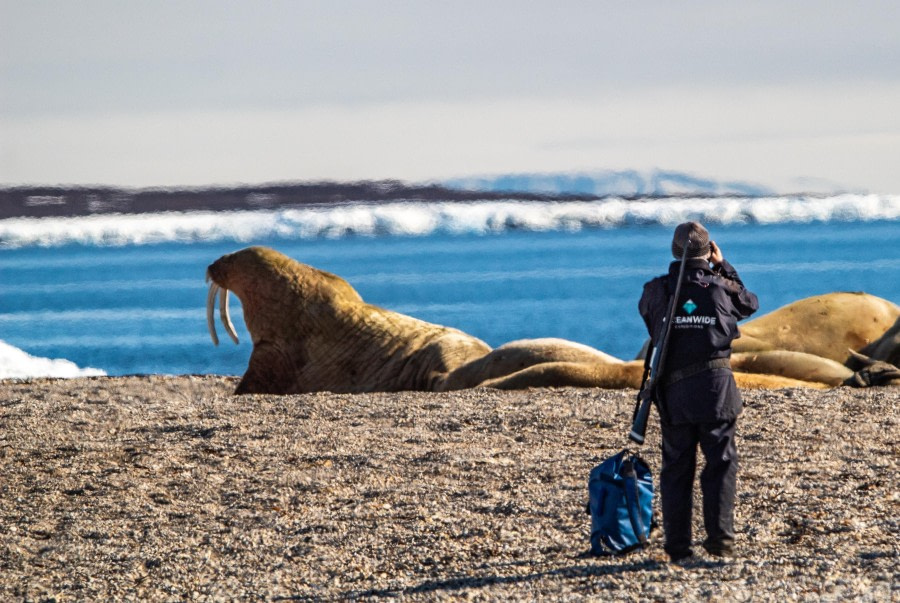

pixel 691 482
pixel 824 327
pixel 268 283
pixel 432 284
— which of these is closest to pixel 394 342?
pixel 268 283

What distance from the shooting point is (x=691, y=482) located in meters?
4.48

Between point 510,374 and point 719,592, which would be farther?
point 510,374

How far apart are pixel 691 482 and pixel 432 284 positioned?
3888 cm

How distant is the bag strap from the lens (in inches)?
179

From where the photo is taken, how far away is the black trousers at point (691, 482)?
14.5 feet

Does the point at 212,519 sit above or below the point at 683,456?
below

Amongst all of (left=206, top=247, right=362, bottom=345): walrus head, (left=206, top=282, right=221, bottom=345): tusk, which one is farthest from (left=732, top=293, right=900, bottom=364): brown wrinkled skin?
(left=206, top=282, right=221, bottom=345): tusk

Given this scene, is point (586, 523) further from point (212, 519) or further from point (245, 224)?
point (245, 224)

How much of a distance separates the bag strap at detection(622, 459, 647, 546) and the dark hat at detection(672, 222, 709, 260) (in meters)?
0.81

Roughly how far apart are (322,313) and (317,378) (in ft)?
1.94

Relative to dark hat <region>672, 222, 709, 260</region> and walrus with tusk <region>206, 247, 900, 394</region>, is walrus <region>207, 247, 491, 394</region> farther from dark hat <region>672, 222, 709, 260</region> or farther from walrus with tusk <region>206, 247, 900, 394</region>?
dark hat <region>672, 222, 709, 260</region>

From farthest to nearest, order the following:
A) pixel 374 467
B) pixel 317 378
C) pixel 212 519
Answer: pixel 317 378 → pixel 374 467 → pixel 212 519

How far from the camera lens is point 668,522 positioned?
4469 millimetres

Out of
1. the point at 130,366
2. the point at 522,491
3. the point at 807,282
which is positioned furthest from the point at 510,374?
the point at 807,282
